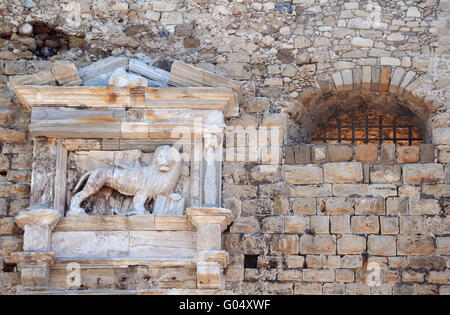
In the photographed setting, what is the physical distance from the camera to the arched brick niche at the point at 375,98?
8320mm

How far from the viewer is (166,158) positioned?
795cm

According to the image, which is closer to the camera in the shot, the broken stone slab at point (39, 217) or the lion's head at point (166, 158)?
the broken stone slab at point (39, 217)

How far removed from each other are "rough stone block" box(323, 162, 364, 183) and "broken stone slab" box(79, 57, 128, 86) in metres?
2.17

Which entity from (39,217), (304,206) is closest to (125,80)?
(39,217)

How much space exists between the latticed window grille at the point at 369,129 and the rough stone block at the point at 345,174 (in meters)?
0.67

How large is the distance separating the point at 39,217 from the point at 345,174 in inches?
108

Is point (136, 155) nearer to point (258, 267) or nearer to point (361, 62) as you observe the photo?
point (258, 267)

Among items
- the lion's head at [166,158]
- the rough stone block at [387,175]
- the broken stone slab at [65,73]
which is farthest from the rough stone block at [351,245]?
the broken stone slab at [65,73]

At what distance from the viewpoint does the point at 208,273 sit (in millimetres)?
7562

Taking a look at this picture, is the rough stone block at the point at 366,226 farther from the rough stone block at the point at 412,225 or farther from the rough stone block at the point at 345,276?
the rough stone block at the point at 345,276

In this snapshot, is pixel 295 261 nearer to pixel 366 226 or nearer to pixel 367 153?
pixel 366 226

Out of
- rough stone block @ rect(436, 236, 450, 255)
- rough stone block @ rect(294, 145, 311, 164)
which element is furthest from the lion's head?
rough stone block @ rect(436, 236, 450, 255)

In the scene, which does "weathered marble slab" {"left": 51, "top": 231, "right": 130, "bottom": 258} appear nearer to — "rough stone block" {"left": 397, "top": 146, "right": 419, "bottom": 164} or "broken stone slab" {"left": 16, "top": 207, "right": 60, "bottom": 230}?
"broken stone slab" {"left": 16, "top": 207, "right": 60, "bottom": 230}

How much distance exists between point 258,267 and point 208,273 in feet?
1.62
